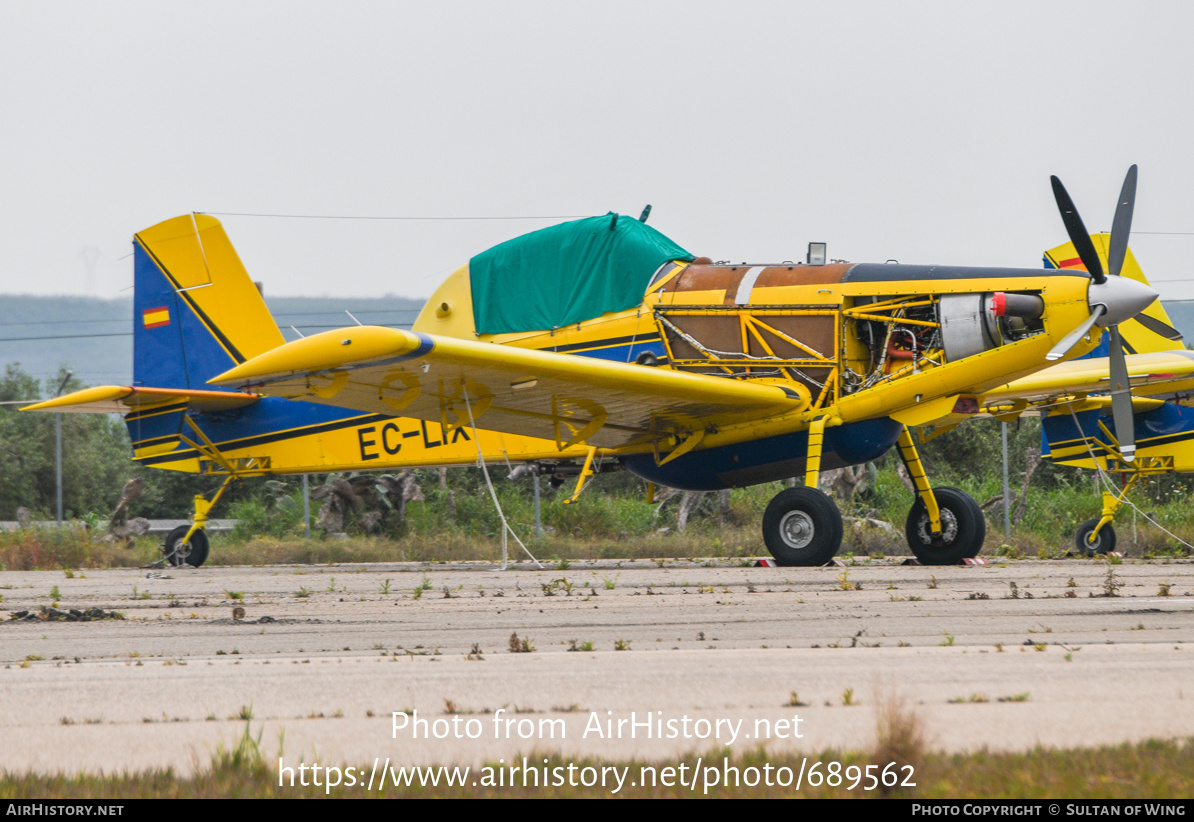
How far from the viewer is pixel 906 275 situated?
1020 centimetres

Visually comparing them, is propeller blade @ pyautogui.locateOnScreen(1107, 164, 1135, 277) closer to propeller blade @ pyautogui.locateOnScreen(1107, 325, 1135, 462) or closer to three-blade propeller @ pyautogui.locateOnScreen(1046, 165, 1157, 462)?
three-blade propeller @ pyautogui.locateOnScreen(1046, 165, 1157, 462)

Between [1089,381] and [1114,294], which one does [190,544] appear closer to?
[1114,294]

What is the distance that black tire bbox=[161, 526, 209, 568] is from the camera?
575 inches

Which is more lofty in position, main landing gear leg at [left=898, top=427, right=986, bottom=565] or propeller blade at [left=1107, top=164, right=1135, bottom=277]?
propeller blade at [left=1107, top=164, right=1135, bottom=277]

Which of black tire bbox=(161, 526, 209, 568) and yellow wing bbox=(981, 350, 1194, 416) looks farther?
black tire bbox=(161, 526, 209, 568)

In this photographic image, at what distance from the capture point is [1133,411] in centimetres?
1471

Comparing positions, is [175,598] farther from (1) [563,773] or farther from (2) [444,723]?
(1) [563,773]

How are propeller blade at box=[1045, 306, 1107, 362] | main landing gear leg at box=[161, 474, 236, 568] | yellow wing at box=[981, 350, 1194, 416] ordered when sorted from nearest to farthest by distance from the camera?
propeller blade at box=[1045, 306, 1107, 362] < yellow wing at box=[981, 350, 1194, 416] < main landing gear leg at box=[161, 474, 236, 568]

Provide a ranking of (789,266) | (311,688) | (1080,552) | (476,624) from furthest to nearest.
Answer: (1080,552), (789,266), (476,624), (311,688)

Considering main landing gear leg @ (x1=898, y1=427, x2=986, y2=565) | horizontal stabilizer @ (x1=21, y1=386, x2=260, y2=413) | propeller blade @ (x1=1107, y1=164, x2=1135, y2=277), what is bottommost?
main landing gear leg @ (x1=898, y1=427, x2=986, y2=565)

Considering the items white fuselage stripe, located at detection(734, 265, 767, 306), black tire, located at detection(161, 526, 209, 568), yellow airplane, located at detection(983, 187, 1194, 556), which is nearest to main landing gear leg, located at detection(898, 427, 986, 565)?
white fuselage stripe, located at detection(734, 265, 767, 306)

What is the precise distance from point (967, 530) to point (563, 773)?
351 inches

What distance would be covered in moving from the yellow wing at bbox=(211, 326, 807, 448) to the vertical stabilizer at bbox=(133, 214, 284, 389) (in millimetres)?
5470

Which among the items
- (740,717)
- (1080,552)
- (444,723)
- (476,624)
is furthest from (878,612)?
(1080,552)
